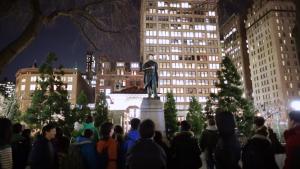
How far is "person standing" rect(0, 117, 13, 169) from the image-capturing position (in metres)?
4.70

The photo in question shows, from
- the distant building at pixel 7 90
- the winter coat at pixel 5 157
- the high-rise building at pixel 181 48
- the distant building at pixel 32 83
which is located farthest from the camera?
the high-rise building at pixel 181 48

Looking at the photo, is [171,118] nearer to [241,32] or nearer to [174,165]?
[174,165]

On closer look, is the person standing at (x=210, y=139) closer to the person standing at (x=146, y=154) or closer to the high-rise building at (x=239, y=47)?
the person standing at (x=146, y=154)

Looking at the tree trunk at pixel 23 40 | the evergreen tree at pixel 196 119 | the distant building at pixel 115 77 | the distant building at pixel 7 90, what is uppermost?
the distant building at pixel 115 77

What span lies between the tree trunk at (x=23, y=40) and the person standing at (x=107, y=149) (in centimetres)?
320

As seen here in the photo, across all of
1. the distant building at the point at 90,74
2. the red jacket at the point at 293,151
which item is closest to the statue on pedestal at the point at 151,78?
the red jacket at the point at 293,151

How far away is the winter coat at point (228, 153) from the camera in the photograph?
16.3ft

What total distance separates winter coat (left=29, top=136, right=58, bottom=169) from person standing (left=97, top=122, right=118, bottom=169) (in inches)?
42.6

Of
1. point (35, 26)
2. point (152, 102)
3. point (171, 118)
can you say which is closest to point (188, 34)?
point (171, 118)

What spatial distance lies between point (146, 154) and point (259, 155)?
7.65 feet

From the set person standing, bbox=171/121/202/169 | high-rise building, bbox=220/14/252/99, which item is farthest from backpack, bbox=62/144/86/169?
high-rise building, bbox=220/14/252/99

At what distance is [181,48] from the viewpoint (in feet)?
365

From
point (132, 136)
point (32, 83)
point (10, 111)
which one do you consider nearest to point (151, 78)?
point (132, 136)

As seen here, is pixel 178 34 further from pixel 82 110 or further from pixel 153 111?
pixel 153 111
